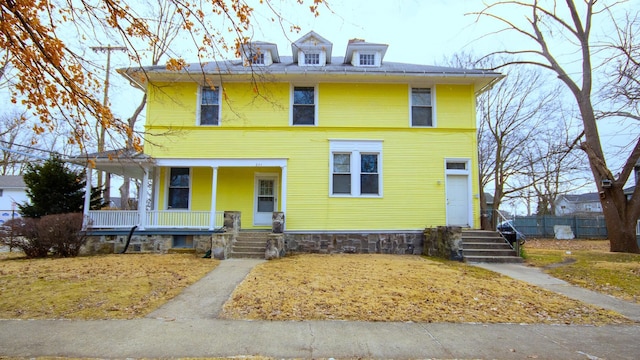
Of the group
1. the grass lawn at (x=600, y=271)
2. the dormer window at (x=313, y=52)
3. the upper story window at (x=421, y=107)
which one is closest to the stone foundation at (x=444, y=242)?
the grass lawn at (x=600, y=271)

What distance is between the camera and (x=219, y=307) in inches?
220

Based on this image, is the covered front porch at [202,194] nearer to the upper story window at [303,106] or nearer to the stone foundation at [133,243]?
the stone foundation at [133,243]

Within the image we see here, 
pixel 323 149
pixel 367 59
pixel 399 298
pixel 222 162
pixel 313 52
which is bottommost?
pixel 399 298

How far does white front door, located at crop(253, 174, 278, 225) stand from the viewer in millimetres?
12922

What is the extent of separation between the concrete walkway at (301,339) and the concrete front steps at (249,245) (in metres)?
5.18

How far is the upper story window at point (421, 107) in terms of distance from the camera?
1288 cm

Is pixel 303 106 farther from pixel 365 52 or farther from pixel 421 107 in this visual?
pixel 421 107

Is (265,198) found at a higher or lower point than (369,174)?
lower

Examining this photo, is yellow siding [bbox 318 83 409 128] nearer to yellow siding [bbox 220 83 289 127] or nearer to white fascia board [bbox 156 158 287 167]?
yellow siding [bbox 220 83 289 127]

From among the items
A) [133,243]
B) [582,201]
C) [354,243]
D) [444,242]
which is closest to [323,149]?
[354,243]

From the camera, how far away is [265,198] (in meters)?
13.1

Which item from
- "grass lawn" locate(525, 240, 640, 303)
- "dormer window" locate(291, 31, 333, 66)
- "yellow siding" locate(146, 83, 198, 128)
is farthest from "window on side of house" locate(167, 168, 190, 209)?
"grass lawn" locate(525, 240, 640, 303)

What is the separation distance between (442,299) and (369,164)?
23.3 ft

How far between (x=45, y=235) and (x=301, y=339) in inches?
382
